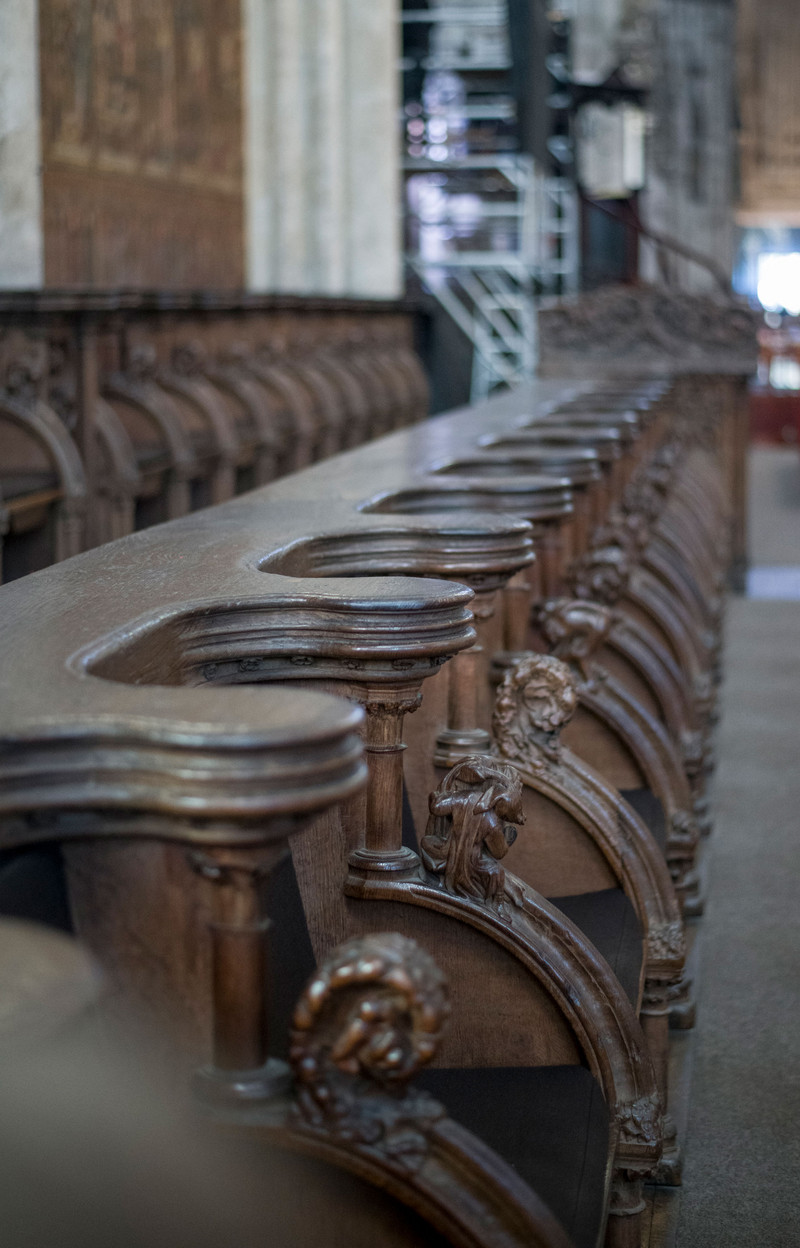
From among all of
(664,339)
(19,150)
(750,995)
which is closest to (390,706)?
(750,995)

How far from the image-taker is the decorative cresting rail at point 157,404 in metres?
→ 4.52

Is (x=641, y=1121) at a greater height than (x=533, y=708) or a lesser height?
lesser

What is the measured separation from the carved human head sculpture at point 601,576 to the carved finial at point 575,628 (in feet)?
1.09

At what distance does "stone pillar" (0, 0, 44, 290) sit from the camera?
5211mm

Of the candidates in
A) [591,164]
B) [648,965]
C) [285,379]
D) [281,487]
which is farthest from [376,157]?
[648,965]

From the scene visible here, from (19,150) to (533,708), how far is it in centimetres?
412

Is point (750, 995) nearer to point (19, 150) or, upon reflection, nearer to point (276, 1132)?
point (276, 1132)

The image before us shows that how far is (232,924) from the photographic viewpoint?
1077 millimetres

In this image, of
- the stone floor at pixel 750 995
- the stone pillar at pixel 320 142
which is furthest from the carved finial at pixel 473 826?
the stone pillar at pixel 320 142

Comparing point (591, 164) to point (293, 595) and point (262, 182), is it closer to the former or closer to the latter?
point (262, 182)

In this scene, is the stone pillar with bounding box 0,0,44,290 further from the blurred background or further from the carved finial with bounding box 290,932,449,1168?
the carved finial with bounding box 290,932,449,1168

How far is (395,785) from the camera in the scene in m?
1.56

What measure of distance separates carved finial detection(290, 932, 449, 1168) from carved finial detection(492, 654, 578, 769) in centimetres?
91

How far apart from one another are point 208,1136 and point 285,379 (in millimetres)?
6477
